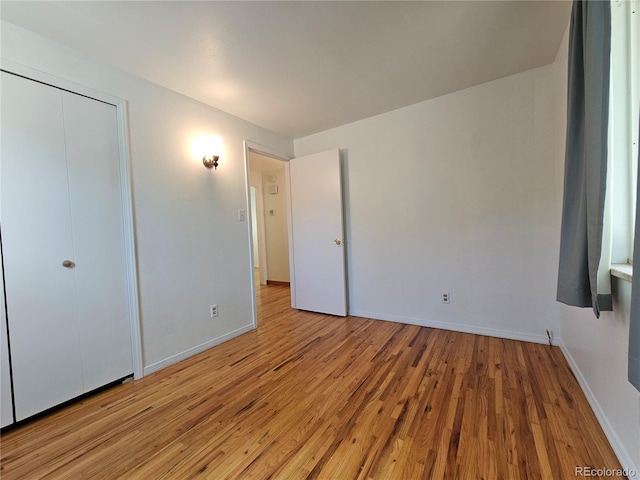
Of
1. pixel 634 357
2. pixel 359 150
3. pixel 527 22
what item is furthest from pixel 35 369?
pixel 527 22

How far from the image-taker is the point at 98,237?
1854mm

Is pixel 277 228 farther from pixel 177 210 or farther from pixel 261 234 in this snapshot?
pixel 177 210

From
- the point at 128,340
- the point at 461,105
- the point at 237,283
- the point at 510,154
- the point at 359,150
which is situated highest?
the point at 461,105

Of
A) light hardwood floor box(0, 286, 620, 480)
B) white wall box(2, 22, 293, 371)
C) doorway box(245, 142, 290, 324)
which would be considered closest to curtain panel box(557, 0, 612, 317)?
light hardwood floor box(0, 286, 620, 480)

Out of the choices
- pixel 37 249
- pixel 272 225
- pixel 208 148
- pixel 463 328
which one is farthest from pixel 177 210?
pixel 272 225

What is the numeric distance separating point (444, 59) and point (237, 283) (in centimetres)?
275

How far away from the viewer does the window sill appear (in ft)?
3.41

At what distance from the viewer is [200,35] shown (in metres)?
1.66

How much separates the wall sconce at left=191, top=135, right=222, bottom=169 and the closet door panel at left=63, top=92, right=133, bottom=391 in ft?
2.14

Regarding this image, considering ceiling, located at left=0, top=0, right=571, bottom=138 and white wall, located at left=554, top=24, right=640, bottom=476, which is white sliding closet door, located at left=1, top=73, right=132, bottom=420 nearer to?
ceiling, located at left=0, top=0, right=571, bottom=138

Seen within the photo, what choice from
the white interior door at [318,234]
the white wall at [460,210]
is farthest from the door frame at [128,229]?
the white wall at [460,210]

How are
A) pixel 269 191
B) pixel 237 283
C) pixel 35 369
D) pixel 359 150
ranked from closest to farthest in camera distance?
pixel 35 369 → pixel 237 283 → pixel 359 150 → pixel 269 191

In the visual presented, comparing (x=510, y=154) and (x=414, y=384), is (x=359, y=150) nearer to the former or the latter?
(x=510, y=154)

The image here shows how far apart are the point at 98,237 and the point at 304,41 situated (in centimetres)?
198
